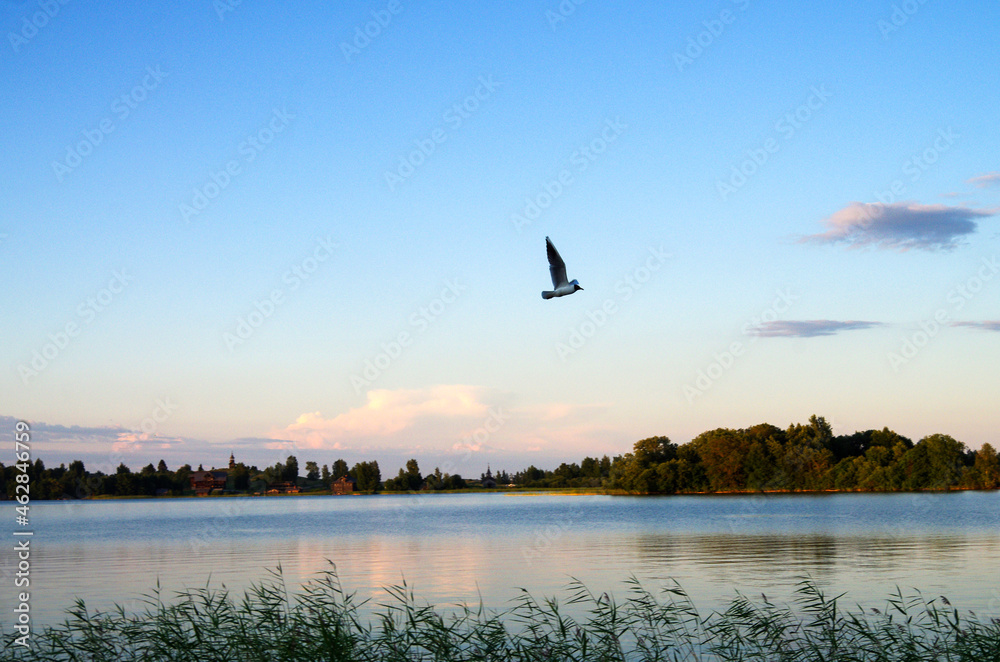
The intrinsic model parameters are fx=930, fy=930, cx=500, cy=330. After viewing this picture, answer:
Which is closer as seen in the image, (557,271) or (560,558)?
(557,271)

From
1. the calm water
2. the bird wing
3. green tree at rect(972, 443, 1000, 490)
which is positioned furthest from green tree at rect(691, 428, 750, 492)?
the bird wing

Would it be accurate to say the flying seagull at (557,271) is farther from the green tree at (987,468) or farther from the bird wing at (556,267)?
the green tree at (987,468)

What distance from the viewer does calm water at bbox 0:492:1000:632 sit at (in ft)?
118

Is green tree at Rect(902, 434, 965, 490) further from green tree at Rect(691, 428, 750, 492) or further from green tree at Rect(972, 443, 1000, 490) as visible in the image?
green tree at Rect(691, 428, 750, 492)

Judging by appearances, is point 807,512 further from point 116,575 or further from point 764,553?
point 116,575

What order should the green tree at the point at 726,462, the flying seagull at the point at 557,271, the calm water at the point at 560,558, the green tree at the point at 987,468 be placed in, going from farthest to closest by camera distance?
the green tree at the point at 726,462, the green tree at the point at 987,468, the calm water at the point at 560,558, the flying seagull at the point at 557,271

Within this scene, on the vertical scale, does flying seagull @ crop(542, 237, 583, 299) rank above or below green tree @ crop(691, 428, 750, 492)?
above

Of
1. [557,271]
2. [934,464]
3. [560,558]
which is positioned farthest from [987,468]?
[557,271]

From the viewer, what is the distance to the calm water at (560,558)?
35.9 metres

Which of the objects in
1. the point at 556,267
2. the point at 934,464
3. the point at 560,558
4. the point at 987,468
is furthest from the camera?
the point at 987,468

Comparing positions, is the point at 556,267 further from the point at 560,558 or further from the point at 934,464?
the point at 934,464

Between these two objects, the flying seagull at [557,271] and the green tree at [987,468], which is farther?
the green tree at [987,468]

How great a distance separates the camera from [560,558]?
4991cm

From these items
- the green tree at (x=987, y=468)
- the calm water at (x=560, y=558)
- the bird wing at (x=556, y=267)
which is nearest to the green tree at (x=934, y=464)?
the green tree at (x=987, y=468)
